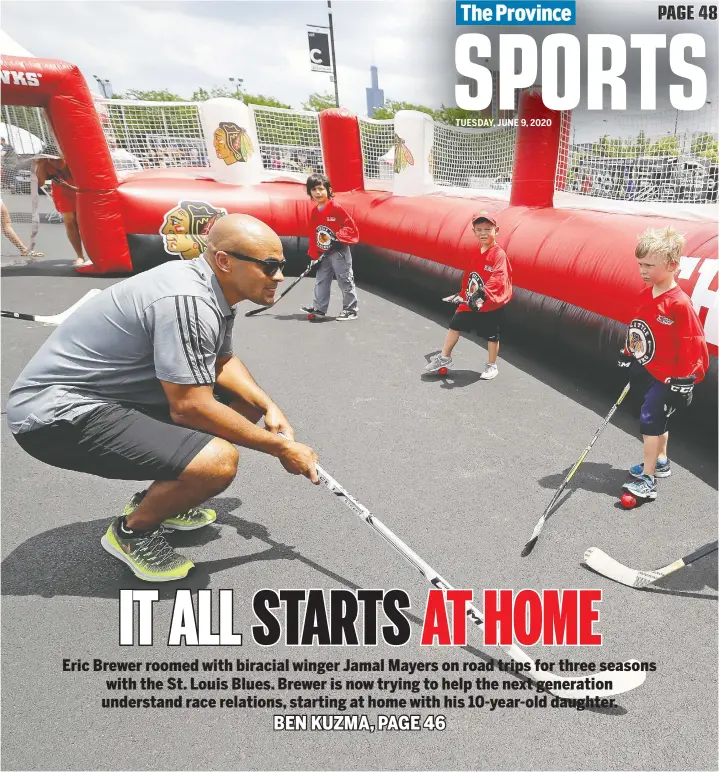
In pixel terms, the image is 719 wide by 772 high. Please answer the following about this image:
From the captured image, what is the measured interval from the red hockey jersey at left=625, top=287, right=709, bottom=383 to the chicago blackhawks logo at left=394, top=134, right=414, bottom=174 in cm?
637

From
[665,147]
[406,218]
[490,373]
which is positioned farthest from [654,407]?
[406,218]

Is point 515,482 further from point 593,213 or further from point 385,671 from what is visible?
point 593,213

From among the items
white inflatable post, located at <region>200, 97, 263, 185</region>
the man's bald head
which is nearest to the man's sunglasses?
the man's bald head

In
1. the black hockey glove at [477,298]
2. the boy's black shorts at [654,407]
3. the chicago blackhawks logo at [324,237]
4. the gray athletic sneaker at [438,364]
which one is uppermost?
the chicago blackhawks logo at [324,237]

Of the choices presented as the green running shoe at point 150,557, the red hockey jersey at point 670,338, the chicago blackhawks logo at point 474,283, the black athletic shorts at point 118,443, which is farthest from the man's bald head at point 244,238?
the chicago blackhawks logo at point 474,283

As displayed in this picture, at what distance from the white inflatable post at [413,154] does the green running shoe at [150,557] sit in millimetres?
7311

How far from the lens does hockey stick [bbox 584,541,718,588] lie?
2.33 meters

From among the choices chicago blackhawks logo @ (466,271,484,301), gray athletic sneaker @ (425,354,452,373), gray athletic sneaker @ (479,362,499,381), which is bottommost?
gray athletic sneaker @ (479,362,499,381)

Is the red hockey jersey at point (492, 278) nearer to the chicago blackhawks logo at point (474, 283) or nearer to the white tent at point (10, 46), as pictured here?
the chicago blackhawks logo at point (474, 283)

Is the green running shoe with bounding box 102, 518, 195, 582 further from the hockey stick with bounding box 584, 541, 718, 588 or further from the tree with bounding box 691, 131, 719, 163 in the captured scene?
the tree with bounding box 691, 131, 719, 163

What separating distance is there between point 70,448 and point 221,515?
38.9 inches

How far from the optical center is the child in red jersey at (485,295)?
182 inches

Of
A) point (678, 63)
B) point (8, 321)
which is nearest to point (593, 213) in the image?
point (678, 63)

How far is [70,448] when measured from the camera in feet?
7.18
